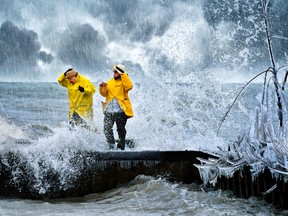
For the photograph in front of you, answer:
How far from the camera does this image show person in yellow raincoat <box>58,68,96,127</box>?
913cm

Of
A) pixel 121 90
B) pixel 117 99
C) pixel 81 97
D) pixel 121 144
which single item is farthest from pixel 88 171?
pixel 81 97

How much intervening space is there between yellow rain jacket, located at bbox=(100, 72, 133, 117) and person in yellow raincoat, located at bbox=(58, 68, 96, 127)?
497 millimetres

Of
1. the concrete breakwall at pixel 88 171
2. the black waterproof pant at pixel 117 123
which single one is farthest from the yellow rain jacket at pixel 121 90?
the concrete breakwall at pixel 88 171

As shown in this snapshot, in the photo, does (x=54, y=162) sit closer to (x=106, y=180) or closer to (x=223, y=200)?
(x=106, y=180)

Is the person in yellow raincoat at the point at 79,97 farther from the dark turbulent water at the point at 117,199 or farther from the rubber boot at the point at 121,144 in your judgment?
the rubber boot at the point at 121,144

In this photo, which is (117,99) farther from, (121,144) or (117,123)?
(121,144)

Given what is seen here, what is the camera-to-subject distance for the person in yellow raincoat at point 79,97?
9.13 metres

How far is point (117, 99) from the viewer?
873 centimetres

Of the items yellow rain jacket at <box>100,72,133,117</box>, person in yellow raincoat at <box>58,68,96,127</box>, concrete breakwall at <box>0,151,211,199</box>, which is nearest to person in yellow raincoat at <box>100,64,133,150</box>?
yellow rain jacket at <box>100,72,133,117</box>

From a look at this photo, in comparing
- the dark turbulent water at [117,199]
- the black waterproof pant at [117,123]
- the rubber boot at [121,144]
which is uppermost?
the black waterproof pant at [117,123]

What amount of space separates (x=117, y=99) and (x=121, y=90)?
0.20m

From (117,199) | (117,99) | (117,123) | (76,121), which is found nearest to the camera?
(117,199)

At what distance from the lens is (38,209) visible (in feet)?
21.0

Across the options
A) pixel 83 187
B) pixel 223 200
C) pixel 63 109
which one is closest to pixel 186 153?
pixel 223 200
